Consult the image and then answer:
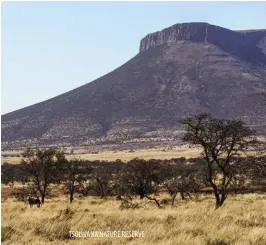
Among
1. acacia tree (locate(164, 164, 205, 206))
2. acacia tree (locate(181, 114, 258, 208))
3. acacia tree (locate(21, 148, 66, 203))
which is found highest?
acacia tree (locate(181, 114, 258, 208))

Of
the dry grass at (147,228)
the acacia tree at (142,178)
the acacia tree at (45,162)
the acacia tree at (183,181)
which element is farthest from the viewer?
the acacia tree at (142,178)

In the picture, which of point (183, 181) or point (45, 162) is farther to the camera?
point (183, 181)

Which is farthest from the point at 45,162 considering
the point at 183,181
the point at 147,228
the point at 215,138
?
the point at 147,228

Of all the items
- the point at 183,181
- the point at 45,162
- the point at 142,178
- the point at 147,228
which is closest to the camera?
the point at 147,228

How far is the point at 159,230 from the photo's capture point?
38.3 ft

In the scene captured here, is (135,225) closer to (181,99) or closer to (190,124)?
(190,124)

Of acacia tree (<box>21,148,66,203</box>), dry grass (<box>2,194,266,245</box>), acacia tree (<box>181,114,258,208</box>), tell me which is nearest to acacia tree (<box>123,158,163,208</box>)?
acacia tree (<box>21,148,66,203</box>)

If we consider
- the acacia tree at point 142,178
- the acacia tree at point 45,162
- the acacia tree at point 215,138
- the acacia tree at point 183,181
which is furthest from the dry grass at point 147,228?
the acacia tree at point 142,178

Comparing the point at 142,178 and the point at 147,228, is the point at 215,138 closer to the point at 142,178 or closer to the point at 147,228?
the point at 147,228

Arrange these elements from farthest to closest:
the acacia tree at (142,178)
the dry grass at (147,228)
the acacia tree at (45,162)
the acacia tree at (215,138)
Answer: the acacia tree at (142,178)
the acacia tree at (45,162)
the acacia tree at (215,138)
the dry grass at (147,228)

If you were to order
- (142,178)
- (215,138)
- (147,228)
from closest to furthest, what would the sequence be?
1. (147,228)
2. (215,138)
3. (142,178)

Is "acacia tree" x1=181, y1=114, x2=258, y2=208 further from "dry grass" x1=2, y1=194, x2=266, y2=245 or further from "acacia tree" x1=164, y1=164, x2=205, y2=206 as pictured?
"acacia tree" x1=164, y1=164, x2=205, y2=206

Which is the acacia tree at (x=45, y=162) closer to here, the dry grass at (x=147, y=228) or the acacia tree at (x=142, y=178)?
the acacia tree at (x=142, y=178)

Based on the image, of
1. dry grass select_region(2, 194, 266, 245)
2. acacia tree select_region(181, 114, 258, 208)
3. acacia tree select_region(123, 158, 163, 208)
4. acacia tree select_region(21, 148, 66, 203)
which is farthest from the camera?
acacia tree select_region(123, 158, 163, 208)
